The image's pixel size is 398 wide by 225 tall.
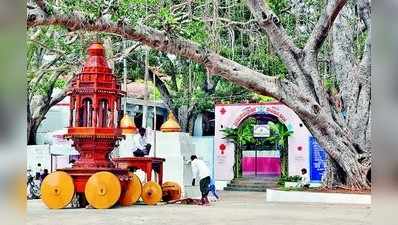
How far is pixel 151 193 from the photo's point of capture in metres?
11.1

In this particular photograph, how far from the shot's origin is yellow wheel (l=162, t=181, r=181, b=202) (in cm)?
1188

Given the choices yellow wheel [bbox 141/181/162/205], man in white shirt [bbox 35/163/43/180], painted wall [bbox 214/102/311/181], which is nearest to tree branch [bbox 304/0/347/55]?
yellow wheel [bbox 141/181/162/205]

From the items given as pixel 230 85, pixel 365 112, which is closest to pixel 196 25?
pixel 365 112

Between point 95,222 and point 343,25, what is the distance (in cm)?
639

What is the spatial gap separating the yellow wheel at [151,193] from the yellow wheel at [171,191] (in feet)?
1.86

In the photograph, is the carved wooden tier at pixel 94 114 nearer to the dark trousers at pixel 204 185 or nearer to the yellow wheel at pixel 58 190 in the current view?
the yellow wheel at pixel 58 190

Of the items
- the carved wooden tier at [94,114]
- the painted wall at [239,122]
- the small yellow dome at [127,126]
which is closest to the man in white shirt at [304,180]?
the painted wall at [239,122]

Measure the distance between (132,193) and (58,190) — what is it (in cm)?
134

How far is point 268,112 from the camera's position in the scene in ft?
56.5

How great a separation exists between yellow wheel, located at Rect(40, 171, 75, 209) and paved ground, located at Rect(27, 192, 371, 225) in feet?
0.77

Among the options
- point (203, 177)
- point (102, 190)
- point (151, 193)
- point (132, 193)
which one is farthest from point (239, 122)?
point (102, 190)

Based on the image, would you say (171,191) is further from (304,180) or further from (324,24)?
(324,24)

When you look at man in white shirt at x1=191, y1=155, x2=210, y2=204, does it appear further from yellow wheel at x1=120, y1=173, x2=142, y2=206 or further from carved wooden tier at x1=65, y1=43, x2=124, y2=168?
carved wooden tier at x1=65, y1=43, x2=124, y2=168
